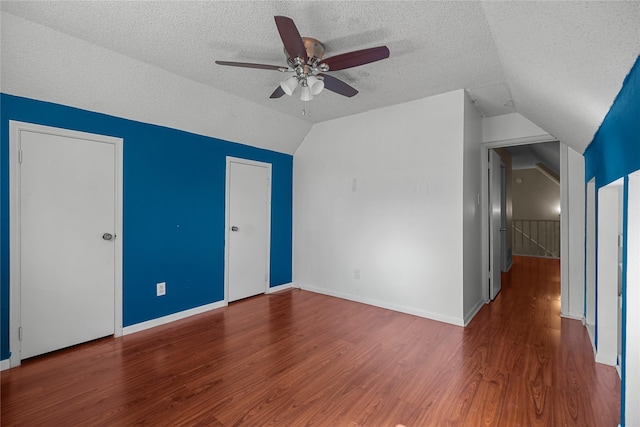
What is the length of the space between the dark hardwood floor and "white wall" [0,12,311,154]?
88.5 inches

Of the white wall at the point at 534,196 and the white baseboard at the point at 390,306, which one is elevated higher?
the white wall at the point at 534,196

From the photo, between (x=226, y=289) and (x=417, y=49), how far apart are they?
3.48 metres

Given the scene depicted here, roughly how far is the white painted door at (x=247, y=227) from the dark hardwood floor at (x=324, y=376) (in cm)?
A: 82

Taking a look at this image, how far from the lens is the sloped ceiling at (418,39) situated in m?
1.34

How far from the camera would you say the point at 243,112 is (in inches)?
146

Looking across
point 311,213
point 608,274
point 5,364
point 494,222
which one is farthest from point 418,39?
point 5,364

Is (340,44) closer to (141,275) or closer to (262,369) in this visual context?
(262,369)

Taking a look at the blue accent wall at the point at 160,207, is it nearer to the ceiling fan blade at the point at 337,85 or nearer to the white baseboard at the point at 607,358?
the ceiling fan blade at the point at 337,85

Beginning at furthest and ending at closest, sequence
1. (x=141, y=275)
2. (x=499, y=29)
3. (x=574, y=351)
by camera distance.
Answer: (x=141, y=275) < (x=574, y=351) < (x=499, y=29)

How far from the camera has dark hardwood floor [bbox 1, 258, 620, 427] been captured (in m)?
1.84

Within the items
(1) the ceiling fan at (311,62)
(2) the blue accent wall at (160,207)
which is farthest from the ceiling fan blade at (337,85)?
(2) the blue accent wall at (160,207)

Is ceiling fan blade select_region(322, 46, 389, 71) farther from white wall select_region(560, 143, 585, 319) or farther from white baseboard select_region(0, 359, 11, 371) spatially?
white baseboard select_region(0, 359, 11, 371)

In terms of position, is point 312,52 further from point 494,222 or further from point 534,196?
point 534,196

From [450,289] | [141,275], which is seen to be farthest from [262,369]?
[450,289]
